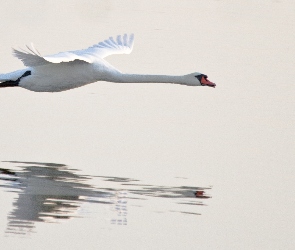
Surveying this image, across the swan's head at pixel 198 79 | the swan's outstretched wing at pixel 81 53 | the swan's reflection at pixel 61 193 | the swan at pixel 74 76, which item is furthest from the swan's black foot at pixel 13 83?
the swan's head at pixel 198 79

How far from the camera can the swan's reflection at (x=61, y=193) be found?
9.48 meters

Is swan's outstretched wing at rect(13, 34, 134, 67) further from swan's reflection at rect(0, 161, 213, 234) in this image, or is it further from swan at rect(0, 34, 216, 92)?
swan's reflection at rect(0, 161, 213, 234)

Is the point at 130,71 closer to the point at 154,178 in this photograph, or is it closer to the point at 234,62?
the point at 234,62

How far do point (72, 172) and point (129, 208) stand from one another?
129 cm

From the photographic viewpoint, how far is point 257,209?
10172mm

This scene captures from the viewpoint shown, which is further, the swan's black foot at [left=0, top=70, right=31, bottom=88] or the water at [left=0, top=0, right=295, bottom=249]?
the swan's black foot at [left=0, top=70, right=31, bottom=88]

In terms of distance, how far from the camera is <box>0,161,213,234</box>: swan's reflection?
9477mm

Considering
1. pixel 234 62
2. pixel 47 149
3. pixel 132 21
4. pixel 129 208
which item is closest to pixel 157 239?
pixel 129 208

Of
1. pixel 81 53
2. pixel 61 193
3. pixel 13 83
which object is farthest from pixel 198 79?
pixel 61 193

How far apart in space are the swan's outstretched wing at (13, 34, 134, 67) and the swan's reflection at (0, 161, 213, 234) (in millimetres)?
1061

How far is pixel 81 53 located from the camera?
12812mm

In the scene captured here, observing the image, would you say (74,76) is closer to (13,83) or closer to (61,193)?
(13,83)

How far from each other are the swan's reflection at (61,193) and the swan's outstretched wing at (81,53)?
1061mm

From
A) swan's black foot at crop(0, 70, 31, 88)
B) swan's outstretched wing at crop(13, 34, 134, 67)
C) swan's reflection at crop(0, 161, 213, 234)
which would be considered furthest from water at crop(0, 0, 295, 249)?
swan's outstretched wing at crop(13, 34, 134, 67)
